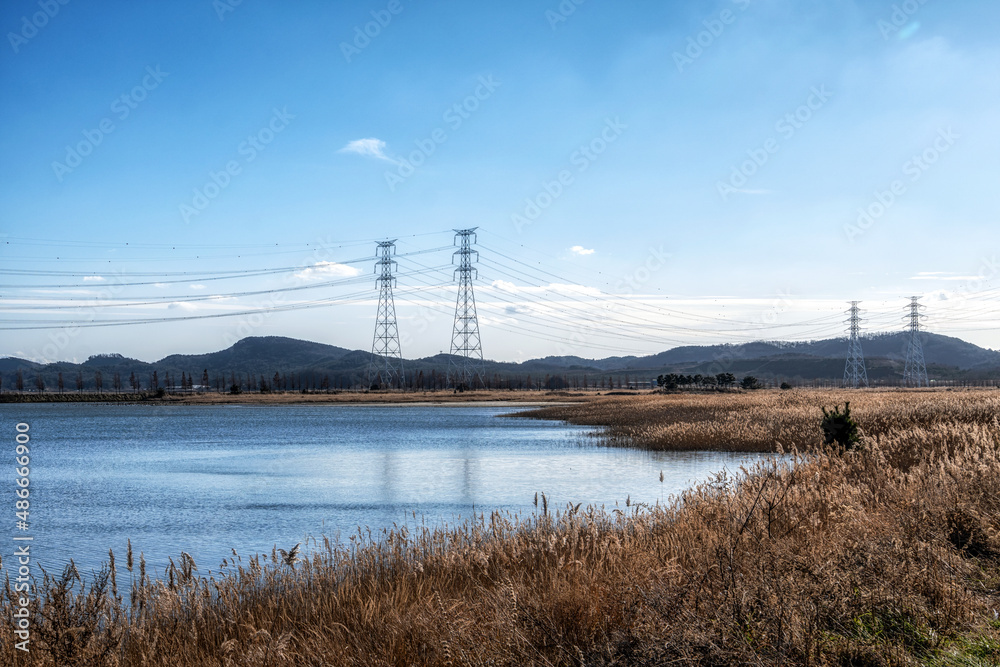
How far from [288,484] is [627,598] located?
23.9 metres

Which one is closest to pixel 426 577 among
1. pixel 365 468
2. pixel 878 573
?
pixel 878 573

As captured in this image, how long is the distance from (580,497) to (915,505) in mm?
12776

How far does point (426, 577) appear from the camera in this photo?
11.2 meters

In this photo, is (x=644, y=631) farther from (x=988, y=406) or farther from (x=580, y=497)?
(x=988, y=406)

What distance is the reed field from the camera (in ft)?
23.0

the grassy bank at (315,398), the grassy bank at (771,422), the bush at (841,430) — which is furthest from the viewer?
the grassy bank at (315,398)

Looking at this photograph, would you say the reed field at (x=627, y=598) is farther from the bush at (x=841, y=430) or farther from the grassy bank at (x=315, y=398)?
the grassy bank at (x=315, y=398)

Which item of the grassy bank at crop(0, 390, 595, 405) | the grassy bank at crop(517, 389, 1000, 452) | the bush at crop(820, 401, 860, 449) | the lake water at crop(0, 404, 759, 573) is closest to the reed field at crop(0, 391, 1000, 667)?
the lake water at crop(0, 404, 759, 573)

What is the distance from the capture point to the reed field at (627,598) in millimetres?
7020

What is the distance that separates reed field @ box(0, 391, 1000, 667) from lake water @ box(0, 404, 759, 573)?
215 inches

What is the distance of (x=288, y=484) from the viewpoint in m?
29.9

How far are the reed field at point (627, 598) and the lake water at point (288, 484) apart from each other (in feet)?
17.9

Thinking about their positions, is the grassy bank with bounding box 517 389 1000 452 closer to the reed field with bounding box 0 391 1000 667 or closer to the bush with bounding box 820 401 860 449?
the bush with bounding box 820 401 860 449

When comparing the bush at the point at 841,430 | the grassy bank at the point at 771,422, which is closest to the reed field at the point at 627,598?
the bush at the point at 841,430
